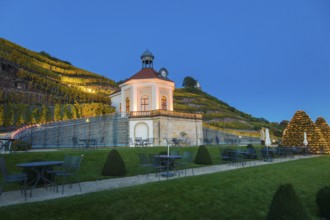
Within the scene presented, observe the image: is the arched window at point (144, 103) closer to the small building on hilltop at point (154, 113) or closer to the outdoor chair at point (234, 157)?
the small building on hilltop at point (154, 113)

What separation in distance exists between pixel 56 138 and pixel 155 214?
851 inches

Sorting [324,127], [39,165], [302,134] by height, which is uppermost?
[324,127]

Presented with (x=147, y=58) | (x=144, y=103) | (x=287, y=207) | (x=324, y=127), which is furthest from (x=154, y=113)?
(x=287, y=207)

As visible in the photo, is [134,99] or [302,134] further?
[134,99]

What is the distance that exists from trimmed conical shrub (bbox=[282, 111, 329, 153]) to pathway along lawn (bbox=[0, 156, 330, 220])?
14339mm

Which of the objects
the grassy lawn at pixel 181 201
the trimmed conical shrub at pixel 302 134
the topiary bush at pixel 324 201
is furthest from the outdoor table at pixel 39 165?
the trimmed conical shrub at pixel 302 134

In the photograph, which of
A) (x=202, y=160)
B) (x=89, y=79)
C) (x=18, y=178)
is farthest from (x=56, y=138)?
(x=89, y=79)

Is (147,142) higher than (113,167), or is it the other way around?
(147,142)

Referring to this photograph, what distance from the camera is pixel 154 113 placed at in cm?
2583

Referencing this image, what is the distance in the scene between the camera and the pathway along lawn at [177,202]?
4.90 meters

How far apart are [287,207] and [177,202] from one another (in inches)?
113

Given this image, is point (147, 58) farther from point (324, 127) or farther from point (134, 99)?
point (324, 127)

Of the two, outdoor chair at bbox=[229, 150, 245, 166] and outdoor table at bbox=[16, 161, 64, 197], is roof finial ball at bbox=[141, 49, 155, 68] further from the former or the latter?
outdoor table at bbox=[16, 161, 64, 197]

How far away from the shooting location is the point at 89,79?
59562 mm
